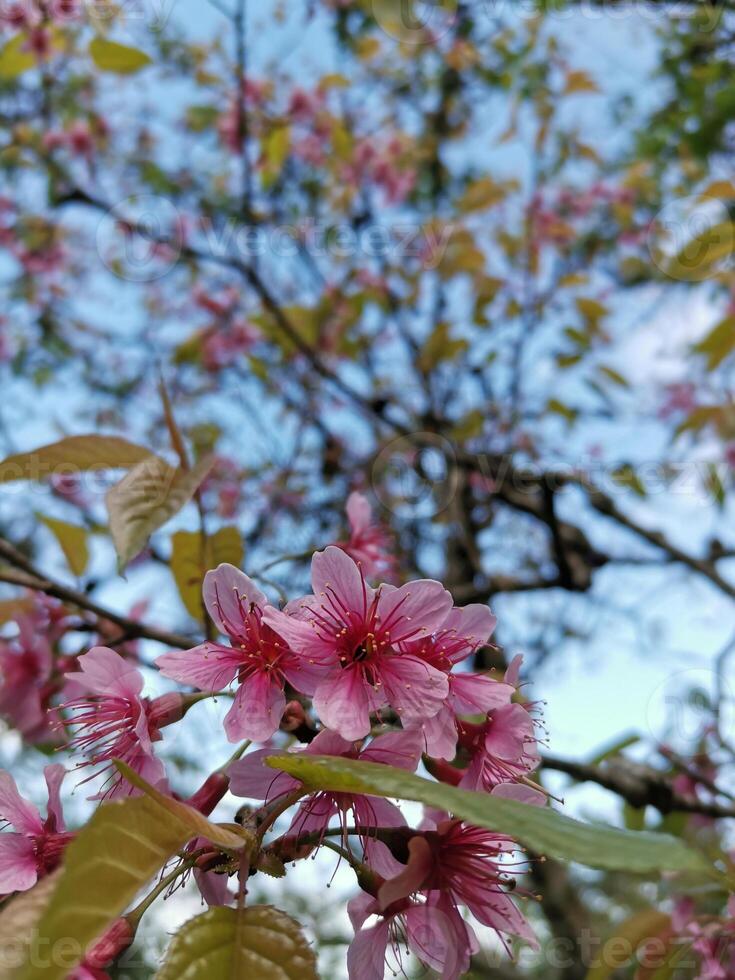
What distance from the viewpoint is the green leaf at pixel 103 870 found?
16.5 inches

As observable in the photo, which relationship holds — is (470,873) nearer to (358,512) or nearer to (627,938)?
(627,938)

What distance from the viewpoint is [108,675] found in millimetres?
730

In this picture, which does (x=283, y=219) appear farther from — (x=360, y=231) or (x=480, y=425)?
(x=480, y=425)

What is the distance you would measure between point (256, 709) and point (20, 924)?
0.82ft

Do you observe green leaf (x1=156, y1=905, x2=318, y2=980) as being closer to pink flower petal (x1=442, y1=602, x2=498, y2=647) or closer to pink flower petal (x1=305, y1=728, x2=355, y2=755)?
pink flower petal (x1=305, y1=728, x2=355, y2=755)

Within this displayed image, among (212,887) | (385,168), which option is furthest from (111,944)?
(385,168)

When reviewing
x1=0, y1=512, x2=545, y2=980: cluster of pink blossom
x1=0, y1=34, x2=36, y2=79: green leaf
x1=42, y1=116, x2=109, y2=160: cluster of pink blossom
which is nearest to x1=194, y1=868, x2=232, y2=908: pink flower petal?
x1=0, y1=512, x2=545, y2=980: cluster of pink blossom

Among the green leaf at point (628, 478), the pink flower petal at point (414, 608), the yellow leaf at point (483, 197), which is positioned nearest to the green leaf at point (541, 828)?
the pink flower petal at point (414, 608)

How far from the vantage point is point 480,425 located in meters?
2.76

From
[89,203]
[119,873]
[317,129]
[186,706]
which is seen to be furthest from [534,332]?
[119,873]

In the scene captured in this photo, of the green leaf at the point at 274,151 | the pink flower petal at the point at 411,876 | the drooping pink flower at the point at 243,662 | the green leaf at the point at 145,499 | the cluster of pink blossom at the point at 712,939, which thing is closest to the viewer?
the pink flower petal at the point at 411,876

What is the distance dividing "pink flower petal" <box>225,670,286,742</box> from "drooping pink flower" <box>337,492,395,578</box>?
368 mm

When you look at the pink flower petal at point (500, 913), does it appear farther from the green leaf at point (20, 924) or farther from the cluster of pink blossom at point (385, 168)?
the cluster of pink blossom at point (385, 168)

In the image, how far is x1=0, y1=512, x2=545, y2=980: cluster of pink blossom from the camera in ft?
2.03
